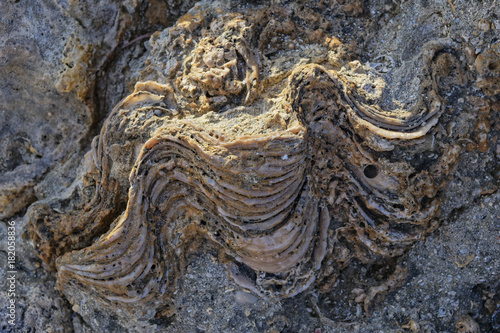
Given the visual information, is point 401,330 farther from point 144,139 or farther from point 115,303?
point 144,139

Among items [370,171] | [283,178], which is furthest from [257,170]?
[370,171]

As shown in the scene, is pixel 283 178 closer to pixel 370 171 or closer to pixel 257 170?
pixel 257 170

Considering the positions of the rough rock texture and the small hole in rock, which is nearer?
the rough rock texture

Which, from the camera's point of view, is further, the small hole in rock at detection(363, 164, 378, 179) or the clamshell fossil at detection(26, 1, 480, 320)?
the small hole in rock at detection(363, 164, 378, 179)

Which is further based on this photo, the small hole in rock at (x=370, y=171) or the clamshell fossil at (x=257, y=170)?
the small hole in rock at (x=370, y=171)

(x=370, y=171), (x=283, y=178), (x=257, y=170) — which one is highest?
(x=257, y=170)
